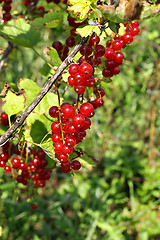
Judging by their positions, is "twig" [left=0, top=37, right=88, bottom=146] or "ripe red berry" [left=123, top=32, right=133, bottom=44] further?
"ripe red berry" [left=123, top=32, right=133, bottom=44]

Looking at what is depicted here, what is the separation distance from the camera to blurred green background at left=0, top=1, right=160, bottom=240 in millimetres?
2066

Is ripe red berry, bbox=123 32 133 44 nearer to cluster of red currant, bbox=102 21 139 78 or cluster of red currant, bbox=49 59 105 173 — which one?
cluster of red currant, bbox=102 21 139 78

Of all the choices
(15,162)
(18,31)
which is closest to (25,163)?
(15,162)

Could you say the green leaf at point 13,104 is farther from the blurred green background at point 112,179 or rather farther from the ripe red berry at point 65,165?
the blurred green background at point 112,179

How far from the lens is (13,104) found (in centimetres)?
84

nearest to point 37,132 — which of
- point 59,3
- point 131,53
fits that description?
point 59,3

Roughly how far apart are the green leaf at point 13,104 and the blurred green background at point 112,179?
2.71 feet

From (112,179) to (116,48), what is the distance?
216 centimetres

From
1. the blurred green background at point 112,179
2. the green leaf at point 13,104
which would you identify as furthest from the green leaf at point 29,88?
the blurred green background at point 112,179

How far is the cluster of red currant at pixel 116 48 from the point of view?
2.82 feet

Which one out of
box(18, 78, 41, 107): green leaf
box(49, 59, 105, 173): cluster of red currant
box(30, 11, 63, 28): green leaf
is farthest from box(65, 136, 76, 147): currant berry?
box(30, 11, 63, 28): green leaf

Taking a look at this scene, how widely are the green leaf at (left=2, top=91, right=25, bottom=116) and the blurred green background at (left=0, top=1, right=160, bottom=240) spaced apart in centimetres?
83

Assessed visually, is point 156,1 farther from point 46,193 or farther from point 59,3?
point 46,193

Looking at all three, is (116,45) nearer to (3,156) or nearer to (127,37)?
(127,37)
